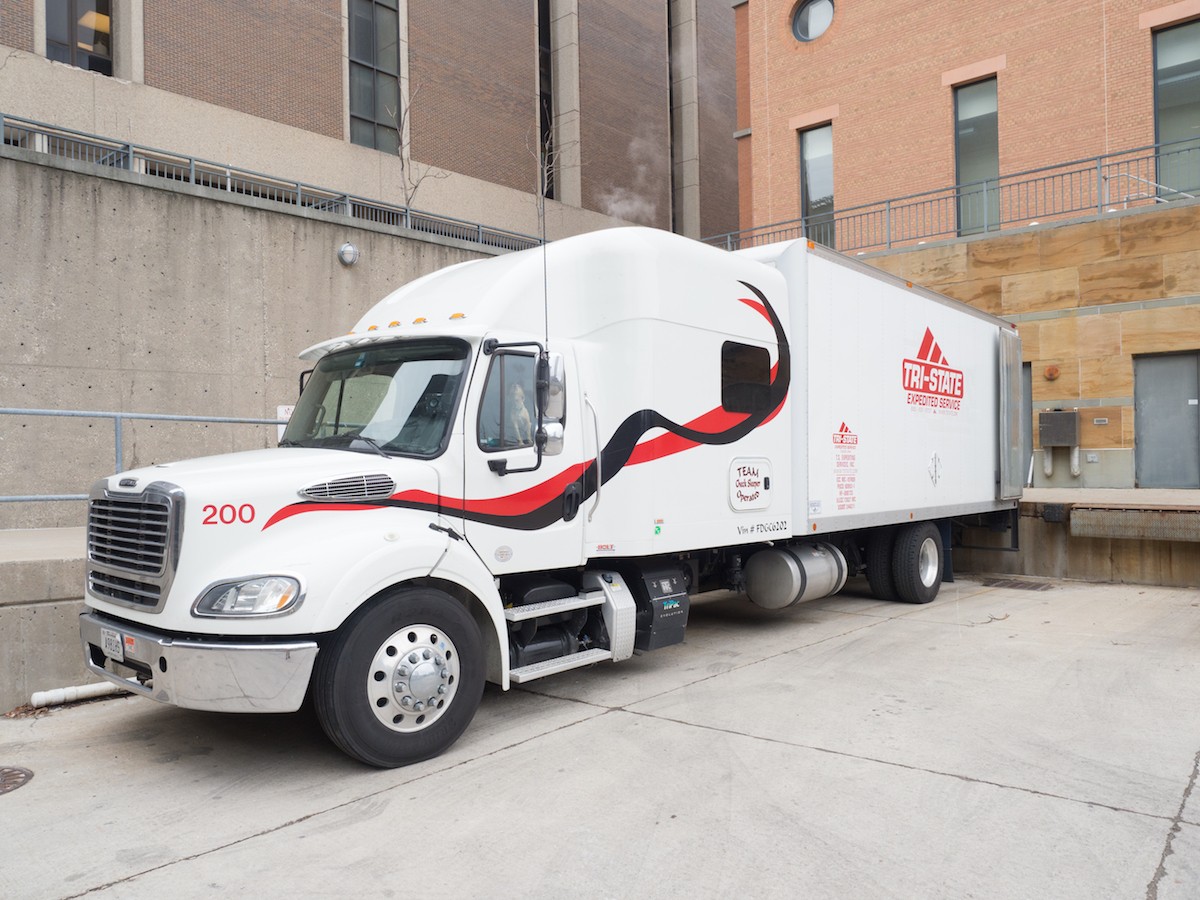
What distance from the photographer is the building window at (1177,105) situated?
1762 centimetres

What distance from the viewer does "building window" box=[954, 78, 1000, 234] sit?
20.2 m

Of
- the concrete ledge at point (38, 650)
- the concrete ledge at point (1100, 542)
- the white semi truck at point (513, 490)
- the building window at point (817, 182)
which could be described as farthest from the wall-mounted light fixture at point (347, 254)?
the building window at point (817, 182)

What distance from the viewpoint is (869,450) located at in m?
9.59

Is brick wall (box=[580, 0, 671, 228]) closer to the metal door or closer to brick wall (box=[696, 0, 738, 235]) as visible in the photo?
brick wall (box=[696, 0, 738, 235])

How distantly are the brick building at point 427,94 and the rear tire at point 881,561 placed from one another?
44.0 feet

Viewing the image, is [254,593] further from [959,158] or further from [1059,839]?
[959,158]

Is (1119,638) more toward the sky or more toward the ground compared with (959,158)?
more toward the ground

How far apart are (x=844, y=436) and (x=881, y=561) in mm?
2515

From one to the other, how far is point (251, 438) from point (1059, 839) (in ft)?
38.0

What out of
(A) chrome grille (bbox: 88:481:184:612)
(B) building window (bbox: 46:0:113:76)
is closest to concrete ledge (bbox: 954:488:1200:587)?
(A) chrome grille (bbox: 88:481:184:612)

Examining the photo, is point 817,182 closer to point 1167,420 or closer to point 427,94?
point 1167,420

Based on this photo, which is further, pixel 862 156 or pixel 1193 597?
pixel 862 156

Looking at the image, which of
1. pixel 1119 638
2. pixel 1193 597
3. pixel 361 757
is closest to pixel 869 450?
pixel 1119 638

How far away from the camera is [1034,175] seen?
63.9 ft
